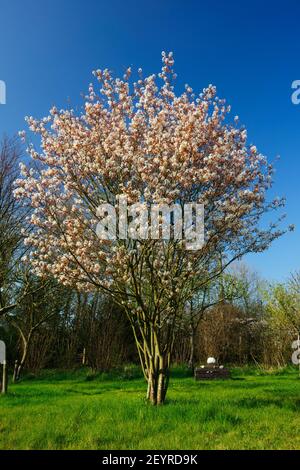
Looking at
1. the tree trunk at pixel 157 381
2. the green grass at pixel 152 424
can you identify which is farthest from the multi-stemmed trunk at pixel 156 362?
the green grass at pixel 152 424

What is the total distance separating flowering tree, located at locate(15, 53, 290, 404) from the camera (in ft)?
26.3

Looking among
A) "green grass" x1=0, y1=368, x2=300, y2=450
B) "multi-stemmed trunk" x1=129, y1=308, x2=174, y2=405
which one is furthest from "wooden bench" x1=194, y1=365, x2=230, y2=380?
"multi-stemmed trunk" x1=129, y1=308, x2=174, y2=405

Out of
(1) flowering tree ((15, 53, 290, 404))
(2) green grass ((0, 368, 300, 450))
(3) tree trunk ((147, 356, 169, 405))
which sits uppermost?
(1) flowering tree ((15, 53, 290, 404))

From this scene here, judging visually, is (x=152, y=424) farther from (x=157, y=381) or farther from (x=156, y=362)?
(x=156, y=362)

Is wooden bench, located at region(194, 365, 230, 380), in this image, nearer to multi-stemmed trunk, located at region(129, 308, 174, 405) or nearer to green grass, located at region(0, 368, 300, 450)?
green grass, located at region(0, 368, 300, 450)

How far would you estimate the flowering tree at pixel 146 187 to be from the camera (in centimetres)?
802

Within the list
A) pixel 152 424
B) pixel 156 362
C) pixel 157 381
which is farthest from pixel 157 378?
pixel 152 424

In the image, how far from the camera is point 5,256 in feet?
52.6

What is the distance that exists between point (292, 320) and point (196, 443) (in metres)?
17.0

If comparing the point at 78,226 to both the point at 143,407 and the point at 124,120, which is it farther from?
the point at 143,407

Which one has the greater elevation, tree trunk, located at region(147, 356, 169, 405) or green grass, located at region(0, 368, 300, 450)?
tree trunk, located at region(147, 356, 169, 405)

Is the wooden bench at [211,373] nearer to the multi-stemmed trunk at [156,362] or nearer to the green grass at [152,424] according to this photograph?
the green grass at [152,424]

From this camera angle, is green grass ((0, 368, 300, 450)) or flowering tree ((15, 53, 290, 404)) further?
flowering tree ((15, 53, 290, 404))

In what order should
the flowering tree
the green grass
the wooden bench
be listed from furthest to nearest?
the wooden bench, the flowering tree, the green grass
